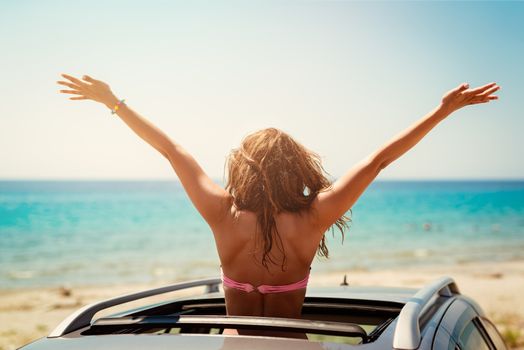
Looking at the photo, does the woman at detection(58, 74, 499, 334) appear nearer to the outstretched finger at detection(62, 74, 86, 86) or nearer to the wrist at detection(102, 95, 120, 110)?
the wrist at detection(102, 95, 120, 110)

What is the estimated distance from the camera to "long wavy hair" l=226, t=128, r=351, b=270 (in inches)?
96.1

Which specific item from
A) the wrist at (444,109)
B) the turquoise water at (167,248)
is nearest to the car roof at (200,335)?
the wrist at (444,109)

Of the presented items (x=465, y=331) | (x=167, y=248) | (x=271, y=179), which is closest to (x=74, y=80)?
(x=271, y=179)

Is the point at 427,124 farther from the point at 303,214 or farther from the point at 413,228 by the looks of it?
the point at 413,228

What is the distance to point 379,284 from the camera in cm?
1677

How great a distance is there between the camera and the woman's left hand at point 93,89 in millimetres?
2676

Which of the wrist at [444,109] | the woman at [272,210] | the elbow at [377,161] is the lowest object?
the woman at [272,210]

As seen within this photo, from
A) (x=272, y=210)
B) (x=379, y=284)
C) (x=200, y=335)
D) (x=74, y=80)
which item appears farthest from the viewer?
(x=379, y=284)

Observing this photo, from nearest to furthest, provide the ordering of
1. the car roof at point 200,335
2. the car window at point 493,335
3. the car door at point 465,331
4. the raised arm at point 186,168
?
1. the car roof at point 200,335
2. the car door at point 465,331
3. the raised arm at point 186,168
4. the car window at point 493,335

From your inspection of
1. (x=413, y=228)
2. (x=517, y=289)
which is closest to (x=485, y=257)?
(x=517, y=289)

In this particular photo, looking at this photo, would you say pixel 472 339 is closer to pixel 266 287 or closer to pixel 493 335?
pixel 493 335

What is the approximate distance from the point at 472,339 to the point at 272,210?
1256 mm

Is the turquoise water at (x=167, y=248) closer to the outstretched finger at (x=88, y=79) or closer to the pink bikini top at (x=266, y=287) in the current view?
the outstretched finger at (x=88, y=79)

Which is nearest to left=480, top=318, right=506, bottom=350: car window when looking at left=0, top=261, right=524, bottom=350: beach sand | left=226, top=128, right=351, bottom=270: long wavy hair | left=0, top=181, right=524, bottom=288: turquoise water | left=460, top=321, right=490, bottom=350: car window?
left=460, top=321, right=490, bottom=350: car window
